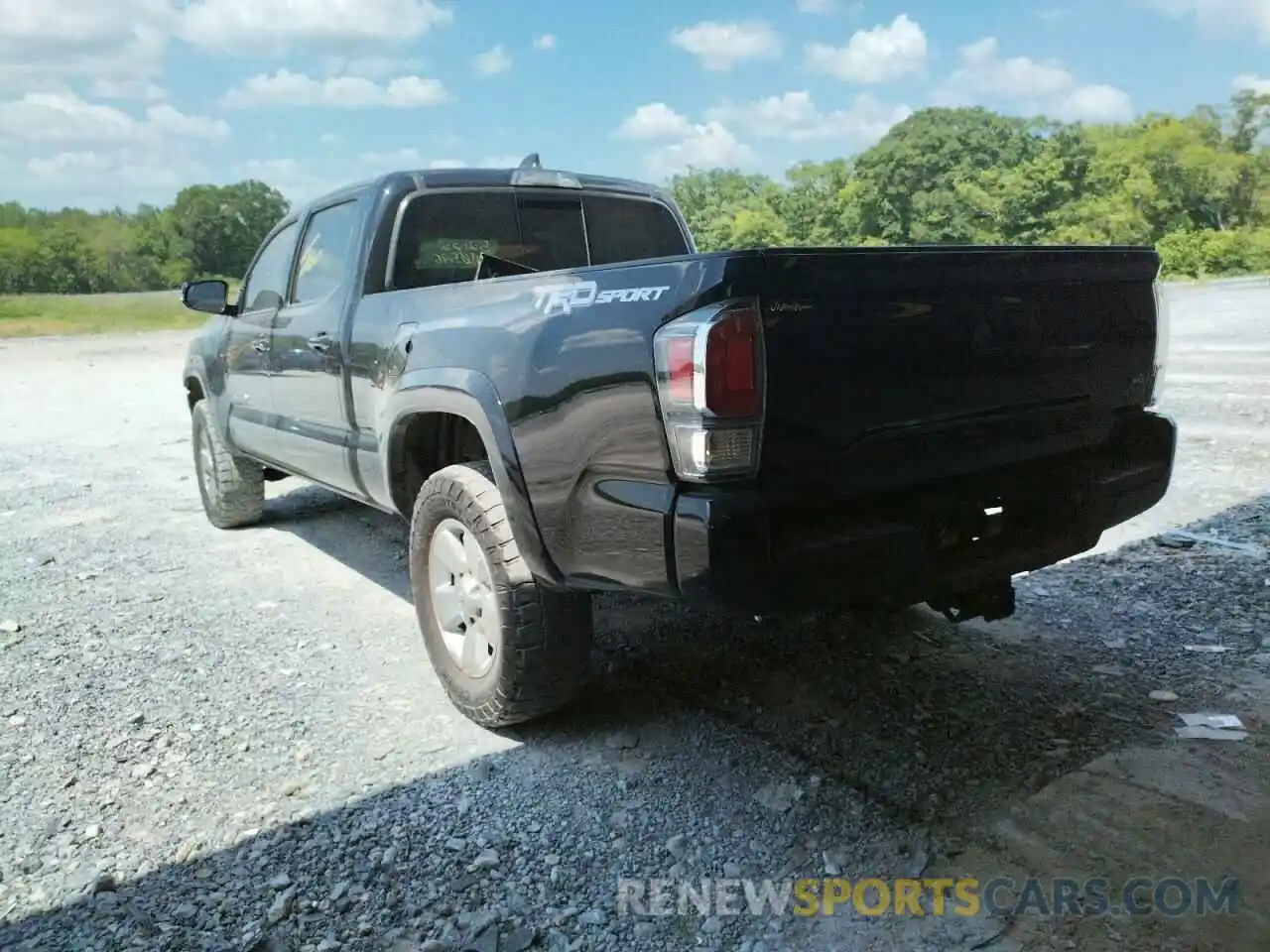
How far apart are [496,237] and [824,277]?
231 cm

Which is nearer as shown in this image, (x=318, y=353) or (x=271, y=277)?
(x=318, y=353)

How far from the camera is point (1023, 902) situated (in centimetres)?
235

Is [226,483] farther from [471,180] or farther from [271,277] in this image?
[471,180]

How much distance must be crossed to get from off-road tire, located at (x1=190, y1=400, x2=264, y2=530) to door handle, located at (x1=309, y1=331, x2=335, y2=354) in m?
1.91

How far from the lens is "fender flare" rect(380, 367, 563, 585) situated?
9.73ft

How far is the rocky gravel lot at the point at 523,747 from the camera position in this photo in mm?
2459

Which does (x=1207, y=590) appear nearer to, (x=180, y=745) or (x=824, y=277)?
(x=824, y=277)

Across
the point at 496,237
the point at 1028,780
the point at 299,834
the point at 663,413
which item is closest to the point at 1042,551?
the point at 1028,780

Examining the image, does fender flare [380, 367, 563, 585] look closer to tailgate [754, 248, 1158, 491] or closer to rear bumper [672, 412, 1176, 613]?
rear bumper [672, 412, 1176, 613]

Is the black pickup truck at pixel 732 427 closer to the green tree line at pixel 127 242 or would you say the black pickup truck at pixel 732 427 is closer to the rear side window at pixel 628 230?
the rear side window at pixel 628 230

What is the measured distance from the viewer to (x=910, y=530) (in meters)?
2.64

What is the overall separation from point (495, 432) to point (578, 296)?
1.79 ft

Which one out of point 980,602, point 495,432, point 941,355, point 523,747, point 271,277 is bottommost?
point 523,747

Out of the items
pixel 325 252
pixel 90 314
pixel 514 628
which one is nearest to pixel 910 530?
pixel 514 628
